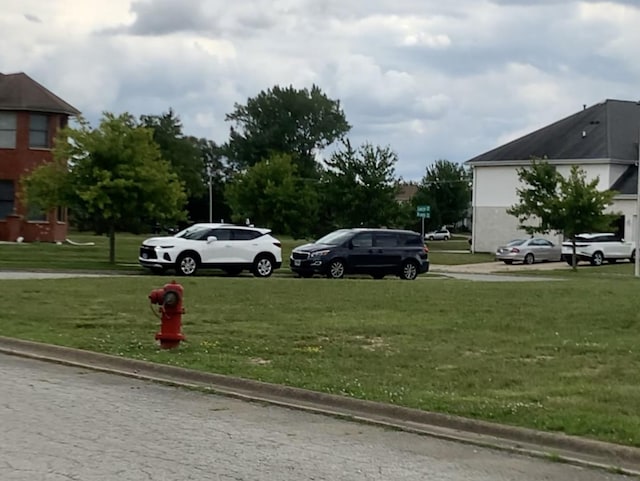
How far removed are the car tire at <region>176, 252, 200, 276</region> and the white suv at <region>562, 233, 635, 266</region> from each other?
85.9 ft

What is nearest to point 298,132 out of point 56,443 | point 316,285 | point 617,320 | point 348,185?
point 348,185

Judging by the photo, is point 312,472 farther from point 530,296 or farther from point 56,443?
point 530,296

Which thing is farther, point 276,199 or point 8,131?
point 276,199

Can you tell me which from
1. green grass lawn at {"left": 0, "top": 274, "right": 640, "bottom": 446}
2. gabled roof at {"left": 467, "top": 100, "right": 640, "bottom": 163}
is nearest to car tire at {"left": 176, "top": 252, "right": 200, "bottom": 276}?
green grass lawn at {"left": 0, "top": 274, "right": 640, "bottom": 446}

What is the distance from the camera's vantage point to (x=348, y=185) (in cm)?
5184

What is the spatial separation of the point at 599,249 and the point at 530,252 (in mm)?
3922

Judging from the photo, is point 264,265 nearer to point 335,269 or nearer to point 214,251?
point 214,251

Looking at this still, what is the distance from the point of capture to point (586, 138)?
210ft

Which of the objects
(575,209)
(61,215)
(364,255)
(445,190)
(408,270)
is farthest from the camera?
(445,190)

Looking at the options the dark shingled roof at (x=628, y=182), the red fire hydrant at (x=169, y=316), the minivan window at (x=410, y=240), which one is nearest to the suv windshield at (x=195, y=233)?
the minivan window at (x=410, y=240)

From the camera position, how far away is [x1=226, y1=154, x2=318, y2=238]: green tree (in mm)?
54094

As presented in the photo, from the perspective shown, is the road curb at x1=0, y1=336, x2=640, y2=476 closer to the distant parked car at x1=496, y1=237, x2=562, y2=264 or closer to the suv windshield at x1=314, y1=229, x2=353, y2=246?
the suv windshield at x1=314, y1=229, x2=353, y2=246

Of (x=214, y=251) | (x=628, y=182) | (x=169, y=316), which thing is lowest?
(x=169, y=316)

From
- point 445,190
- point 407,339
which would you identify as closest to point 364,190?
point 407,339
